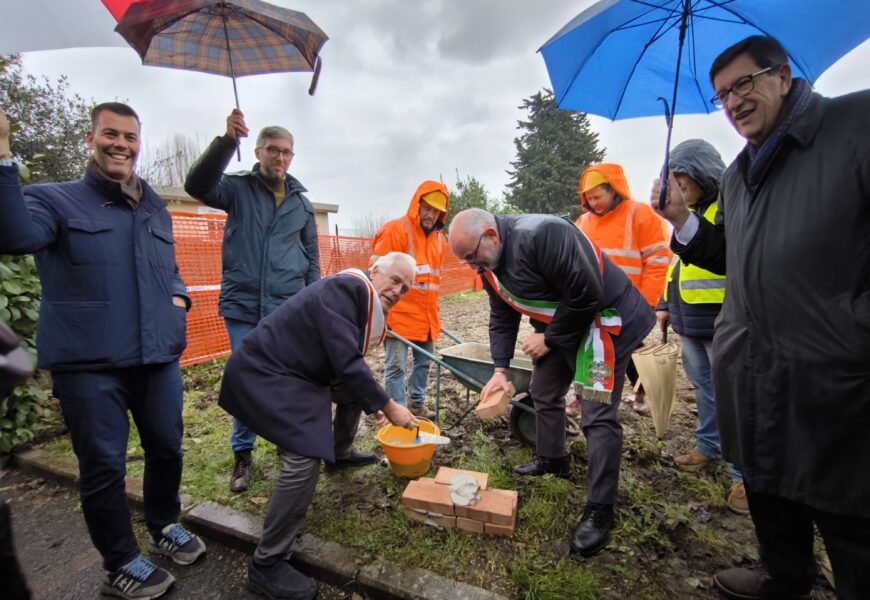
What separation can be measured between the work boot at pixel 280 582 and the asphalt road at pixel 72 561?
10cm

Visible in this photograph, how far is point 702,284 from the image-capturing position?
2678 mm

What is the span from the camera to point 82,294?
191cm

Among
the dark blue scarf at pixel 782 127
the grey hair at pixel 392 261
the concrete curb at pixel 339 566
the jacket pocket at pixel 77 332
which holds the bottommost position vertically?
the concrete curb at pixel 339 566

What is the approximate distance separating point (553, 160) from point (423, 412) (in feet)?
96.2

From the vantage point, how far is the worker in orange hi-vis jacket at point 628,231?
3.40 m

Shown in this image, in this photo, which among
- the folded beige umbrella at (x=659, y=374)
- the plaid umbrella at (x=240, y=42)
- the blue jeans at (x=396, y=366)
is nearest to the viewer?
the plaid umbrella at (x=240, y=42)

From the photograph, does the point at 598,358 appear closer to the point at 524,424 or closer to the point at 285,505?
the point at 524,424

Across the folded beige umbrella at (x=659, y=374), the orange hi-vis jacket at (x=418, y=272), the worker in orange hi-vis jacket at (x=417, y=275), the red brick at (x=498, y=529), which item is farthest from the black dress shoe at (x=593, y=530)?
the orange hi-vis jacket at (x=418, y=272)

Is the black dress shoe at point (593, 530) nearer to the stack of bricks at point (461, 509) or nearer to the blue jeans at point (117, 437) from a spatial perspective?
the stack of bricks at point (461, 509)

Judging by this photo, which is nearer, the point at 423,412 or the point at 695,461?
the point at 695,461

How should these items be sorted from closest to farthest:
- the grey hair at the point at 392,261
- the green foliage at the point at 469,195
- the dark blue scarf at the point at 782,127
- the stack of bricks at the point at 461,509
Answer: the dark blue scarf at the point at 782,127 → the grey hair at the point at 392,261 → the stack of bricks at the point at 461,509 → the green foliage at the point at 469,195

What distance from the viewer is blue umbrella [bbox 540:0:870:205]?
185cm

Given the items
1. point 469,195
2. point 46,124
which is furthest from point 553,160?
point 46,124

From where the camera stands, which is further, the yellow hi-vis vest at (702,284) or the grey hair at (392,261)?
the yellow hi-vis vest at (702,284)
